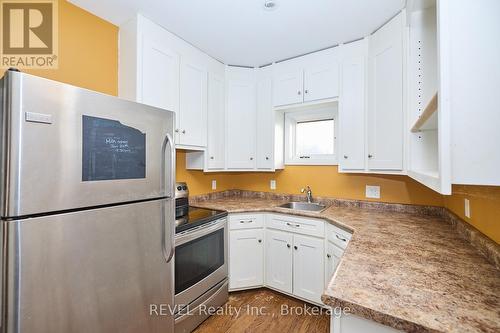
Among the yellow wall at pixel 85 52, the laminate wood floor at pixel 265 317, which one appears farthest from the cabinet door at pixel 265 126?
the yellow wall at pixel 85 52

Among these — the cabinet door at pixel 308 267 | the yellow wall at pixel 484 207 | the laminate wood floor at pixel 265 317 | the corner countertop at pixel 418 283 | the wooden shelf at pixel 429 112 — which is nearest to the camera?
the corner countertop at pixel 418 283

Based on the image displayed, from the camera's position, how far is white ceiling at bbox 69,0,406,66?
1.67 m

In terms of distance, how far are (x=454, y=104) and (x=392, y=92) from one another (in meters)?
1.30

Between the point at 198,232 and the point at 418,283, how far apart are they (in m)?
1.43

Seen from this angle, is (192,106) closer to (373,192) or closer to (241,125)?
(241,125)

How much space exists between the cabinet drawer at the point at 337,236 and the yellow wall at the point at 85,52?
2152mm

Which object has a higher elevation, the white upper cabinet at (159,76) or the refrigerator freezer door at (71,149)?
the white upper cabinet at (159,76)

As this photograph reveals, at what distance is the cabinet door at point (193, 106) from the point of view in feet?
7.08

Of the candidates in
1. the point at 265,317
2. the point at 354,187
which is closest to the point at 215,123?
the point at 354,187

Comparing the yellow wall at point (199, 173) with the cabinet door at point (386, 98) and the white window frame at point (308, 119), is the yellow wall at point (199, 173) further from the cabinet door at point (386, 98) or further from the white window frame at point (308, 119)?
the cabinet door at point (386, 98)

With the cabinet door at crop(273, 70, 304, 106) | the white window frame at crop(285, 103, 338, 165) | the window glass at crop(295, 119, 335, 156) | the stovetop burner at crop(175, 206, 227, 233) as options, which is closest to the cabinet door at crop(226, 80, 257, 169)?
the cabinet door at crop(273, 70, 304, 106)

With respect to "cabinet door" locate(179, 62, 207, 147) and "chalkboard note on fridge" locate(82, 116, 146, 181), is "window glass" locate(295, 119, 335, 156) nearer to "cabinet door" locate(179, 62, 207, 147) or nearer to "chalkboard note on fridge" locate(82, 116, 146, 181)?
"cabinet door" locate(179, 62, 207, 147)

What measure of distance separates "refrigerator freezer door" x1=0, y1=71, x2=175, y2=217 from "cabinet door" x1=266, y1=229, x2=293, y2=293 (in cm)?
133

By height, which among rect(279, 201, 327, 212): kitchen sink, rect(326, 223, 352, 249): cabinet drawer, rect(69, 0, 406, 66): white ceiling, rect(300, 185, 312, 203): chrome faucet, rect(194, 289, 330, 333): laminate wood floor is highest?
rect(69, 0, 406, 66): white ceiling
